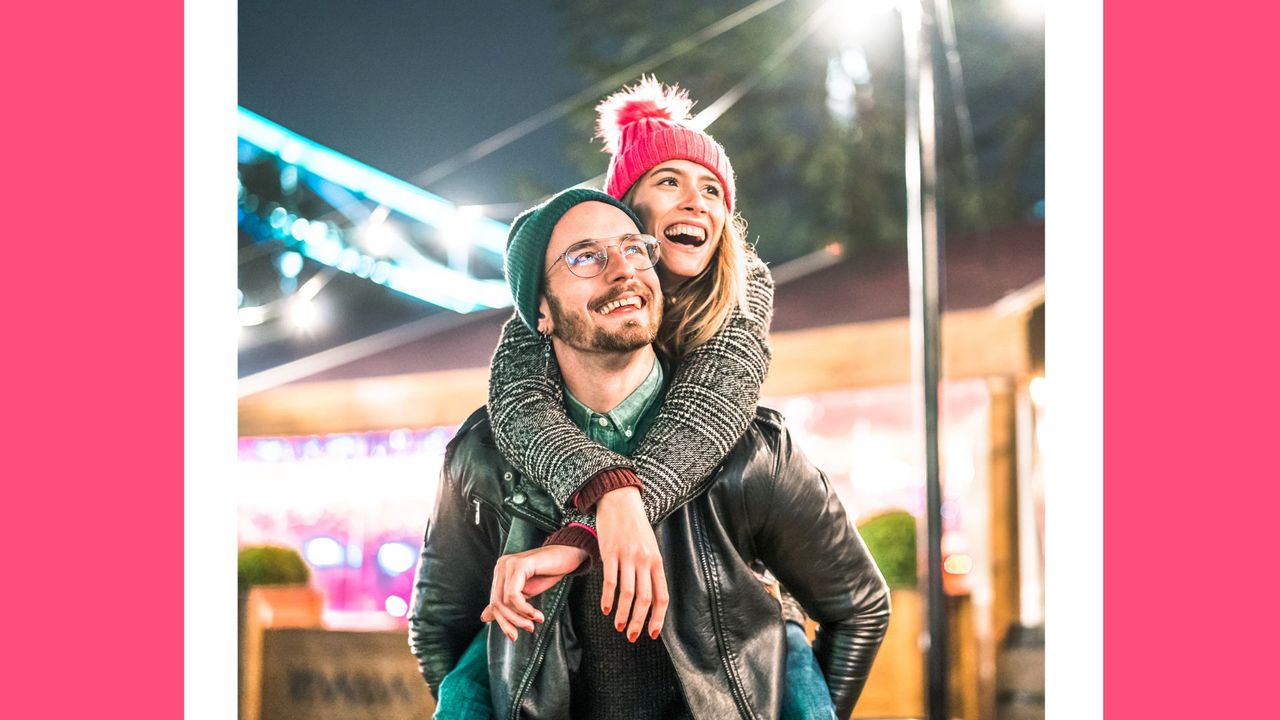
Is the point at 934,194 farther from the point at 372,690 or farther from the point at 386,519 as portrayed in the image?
the point at 372,690

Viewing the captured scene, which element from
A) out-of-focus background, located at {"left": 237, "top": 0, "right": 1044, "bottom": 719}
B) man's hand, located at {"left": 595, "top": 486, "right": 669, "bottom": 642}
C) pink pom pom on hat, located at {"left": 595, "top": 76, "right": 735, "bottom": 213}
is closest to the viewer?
man's hand, located at {"left": 595, "top": 486, "right": 669, "bottom": 642}

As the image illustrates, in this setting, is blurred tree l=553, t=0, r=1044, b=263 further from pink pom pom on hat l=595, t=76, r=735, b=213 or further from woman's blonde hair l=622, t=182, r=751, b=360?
woman's blonde hair l=622, t=182, r=751, b=360

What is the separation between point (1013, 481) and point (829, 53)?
97cm

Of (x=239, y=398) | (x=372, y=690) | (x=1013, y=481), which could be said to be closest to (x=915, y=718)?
(x=1013, y=481)

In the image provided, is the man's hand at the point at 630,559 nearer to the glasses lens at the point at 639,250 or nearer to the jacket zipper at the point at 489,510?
the jacket zipper at the point at 489,510

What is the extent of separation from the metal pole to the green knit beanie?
82 centimetres

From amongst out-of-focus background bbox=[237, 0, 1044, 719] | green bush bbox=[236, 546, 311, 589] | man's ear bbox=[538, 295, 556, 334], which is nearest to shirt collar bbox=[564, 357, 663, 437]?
man's ear bbox=[538, 295, 556, 334]

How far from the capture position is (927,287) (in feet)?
8.82

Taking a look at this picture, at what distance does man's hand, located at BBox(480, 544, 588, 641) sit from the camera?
6.48 feet

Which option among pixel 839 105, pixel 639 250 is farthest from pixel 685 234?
pixel 839 105

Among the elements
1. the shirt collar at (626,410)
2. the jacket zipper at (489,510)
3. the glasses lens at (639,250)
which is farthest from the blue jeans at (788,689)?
the glasses lens at (639,250)

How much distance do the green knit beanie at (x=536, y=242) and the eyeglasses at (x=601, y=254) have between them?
3cm
